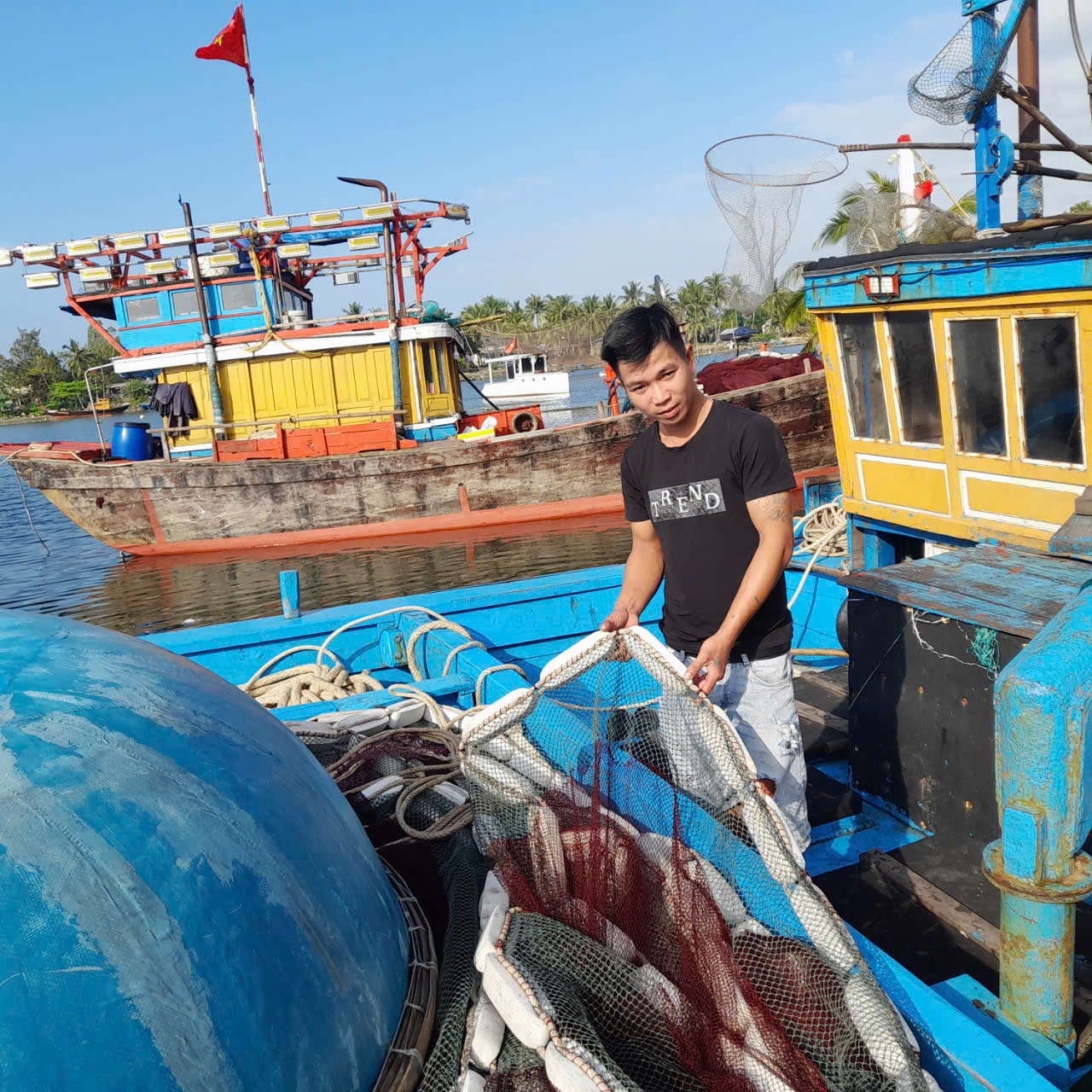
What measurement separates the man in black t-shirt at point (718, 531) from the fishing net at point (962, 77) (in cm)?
382

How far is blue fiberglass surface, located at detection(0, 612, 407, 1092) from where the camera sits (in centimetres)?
134

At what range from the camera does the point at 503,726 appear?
2.57 m

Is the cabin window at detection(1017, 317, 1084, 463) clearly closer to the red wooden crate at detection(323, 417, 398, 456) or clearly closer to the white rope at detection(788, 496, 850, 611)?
the white rope at detection(788, 496, 850, 611)

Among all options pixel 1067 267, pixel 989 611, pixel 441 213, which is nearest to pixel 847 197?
pixel 1067 267

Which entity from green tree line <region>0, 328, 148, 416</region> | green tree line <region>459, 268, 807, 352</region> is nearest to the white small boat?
green tree line <region>459, 268, 807, 352</region>

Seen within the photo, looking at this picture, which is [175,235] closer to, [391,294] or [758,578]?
[391,294]

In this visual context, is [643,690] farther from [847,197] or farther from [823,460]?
[823,460]

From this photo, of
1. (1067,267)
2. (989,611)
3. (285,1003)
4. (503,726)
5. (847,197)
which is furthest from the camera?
(847,197)

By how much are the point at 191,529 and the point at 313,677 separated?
14.7 meters

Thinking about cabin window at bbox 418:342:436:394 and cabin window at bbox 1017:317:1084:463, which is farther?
cabin window at bbox 418:342:436:394

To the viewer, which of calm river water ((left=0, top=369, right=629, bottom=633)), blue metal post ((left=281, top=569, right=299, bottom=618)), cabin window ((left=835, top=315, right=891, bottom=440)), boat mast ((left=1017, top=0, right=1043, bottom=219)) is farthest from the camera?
calm river water ((left=0, top=369, right=629, bottom=633))

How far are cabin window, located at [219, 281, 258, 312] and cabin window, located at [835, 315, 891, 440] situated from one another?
15.4m

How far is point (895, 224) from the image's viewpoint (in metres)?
5.88

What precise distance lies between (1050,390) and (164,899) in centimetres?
465
